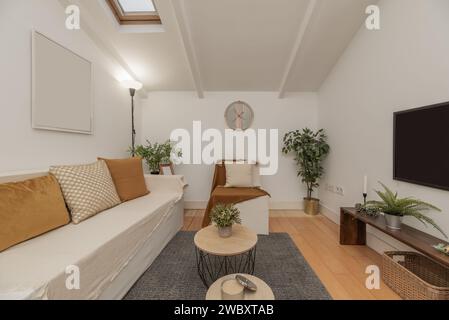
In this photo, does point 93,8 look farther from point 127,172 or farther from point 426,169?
point 426,169

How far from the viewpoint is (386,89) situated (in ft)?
6.69

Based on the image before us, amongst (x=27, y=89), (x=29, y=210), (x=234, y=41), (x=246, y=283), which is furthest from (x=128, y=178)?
(x=234, y=41)

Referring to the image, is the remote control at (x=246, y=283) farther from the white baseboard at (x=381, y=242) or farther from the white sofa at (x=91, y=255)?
the white baseboard at (x=381, y=242)

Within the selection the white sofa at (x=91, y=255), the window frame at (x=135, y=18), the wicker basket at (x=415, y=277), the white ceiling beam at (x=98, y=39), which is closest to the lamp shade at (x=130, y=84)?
the white ceiling beam at (x=98, y=39)

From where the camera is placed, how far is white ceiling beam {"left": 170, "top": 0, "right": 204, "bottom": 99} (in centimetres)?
208

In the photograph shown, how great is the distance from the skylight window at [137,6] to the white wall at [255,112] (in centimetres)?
140

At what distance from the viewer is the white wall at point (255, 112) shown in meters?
3.68

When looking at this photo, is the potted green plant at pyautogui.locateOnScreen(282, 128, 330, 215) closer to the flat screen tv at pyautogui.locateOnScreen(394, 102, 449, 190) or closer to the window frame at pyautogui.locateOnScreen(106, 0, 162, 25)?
the flat screen tv at pyautogui.locateOnScreen(394, 102, 449, 190)

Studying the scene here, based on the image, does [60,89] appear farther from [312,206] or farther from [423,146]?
[312,206]

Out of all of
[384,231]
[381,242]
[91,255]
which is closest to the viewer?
[91,255]

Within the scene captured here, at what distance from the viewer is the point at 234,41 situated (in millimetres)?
2596

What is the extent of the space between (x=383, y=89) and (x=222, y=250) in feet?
7.47

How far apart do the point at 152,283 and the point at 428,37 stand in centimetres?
298
